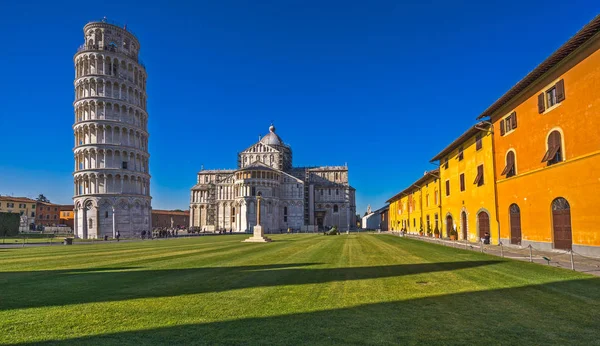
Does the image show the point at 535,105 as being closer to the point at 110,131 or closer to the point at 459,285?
the point at 459,285

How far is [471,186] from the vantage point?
32.7 metres

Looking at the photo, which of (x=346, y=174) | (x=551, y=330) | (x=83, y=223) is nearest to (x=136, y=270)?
(x=551, y=330)

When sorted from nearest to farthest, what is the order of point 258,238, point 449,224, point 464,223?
point 464,223 → point 258,238 → point 449,224

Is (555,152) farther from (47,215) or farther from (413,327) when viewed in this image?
(47,215)

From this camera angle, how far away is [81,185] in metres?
60.5

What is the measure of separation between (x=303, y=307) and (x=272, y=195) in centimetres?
8088

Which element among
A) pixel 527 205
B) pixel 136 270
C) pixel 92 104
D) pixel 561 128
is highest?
pixel 92 104

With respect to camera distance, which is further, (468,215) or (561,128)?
(468,215)

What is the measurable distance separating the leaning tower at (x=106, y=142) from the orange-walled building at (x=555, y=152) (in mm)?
54309

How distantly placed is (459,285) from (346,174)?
10241cm

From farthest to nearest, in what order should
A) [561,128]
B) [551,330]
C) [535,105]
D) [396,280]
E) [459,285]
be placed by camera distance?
[535,105] → [561,128] → [396,280] → [459,285] → [551,330]

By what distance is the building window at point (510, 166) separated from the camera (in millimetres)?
25297

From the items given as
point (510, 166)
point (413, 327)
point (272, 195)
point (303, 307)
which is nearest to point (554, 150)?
point (510, 166)

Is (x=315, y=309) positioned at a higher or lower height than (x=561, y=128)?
lower
